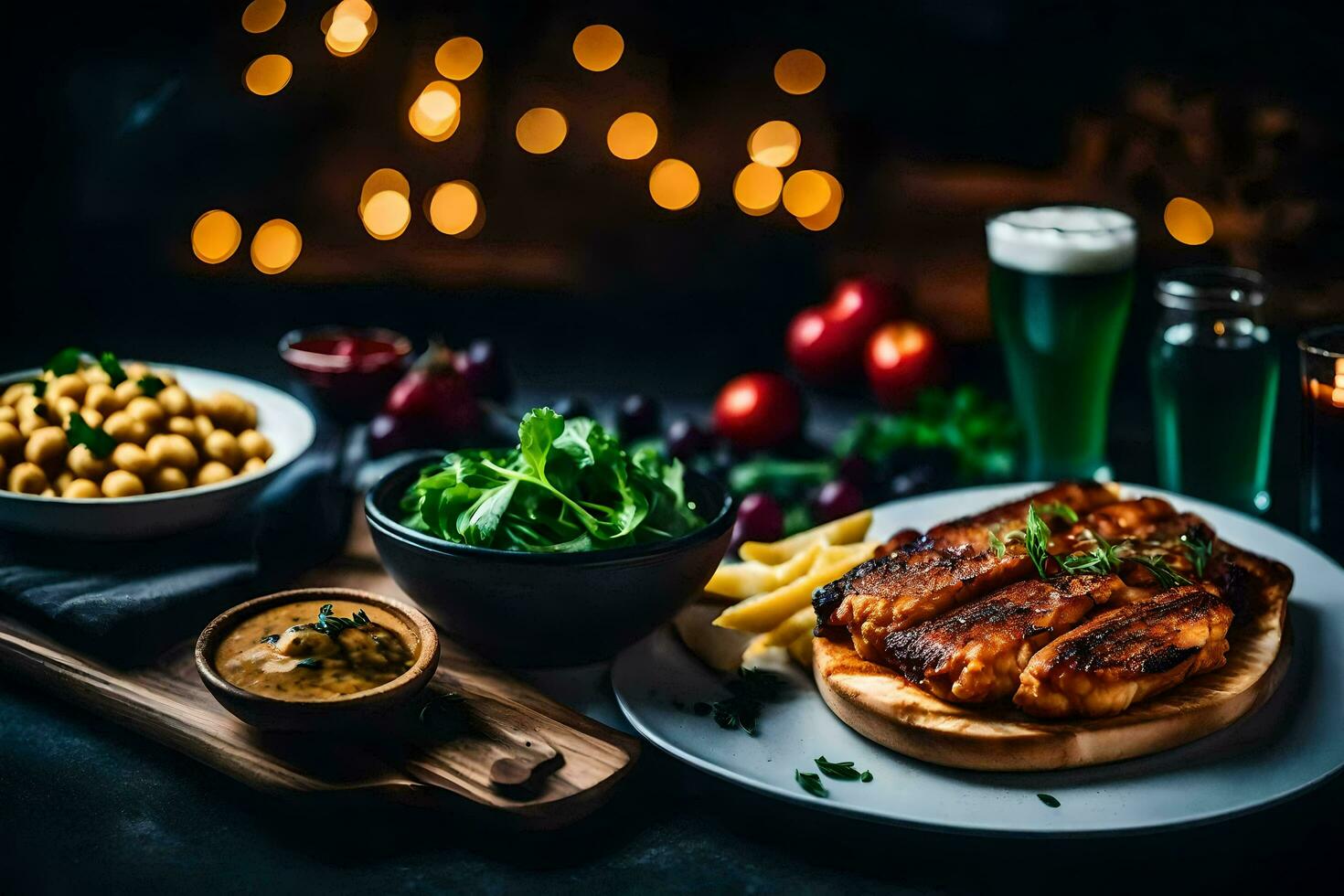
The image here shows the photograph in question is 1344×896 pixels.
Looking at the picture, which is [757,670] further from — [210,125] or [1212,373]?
[210,125]

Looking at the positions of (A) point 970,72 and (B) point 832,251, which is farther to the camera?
(B) point 832,251

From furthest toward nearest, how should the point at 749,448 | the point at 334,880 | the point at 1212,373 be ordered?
→ 1. the point at 749,448
2. the point at 1212,373
3. the point at 334,880

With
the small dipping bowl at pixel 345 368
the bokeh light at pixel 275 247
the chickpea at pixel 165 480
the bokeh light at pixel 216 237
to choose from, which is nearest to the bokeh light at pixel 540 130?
the bokeh light at pixel 275 247

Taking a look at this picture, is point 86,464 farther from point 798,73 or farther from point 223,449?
point 798,73

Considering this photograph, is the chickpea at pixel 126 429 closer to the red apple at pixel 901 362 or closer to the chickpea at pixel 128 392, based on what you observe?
the chickpea at pixel 128 392

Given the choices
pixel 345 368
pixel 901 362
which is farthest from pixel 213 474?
pixel 901 362

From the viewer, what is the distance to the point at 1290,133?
329cm

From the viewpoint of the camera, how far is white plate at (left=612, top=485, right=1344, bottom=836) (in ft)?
5.37

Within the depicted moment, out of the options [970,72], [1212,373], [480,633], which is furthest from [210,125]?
[1212,373]

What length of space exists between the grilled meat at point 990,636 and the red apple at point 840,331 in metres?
1.94

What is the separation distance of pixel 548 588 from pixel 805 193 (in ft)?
8.38

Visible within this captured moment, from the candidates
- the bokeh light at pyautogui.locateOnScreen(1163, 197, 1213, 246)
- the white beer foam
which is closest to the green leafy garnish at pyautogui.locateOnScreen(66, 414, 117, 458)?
the white beer foam

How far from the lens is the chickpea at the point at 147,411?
236 centimetres

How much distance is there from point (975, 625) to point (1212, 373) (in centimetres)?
112
